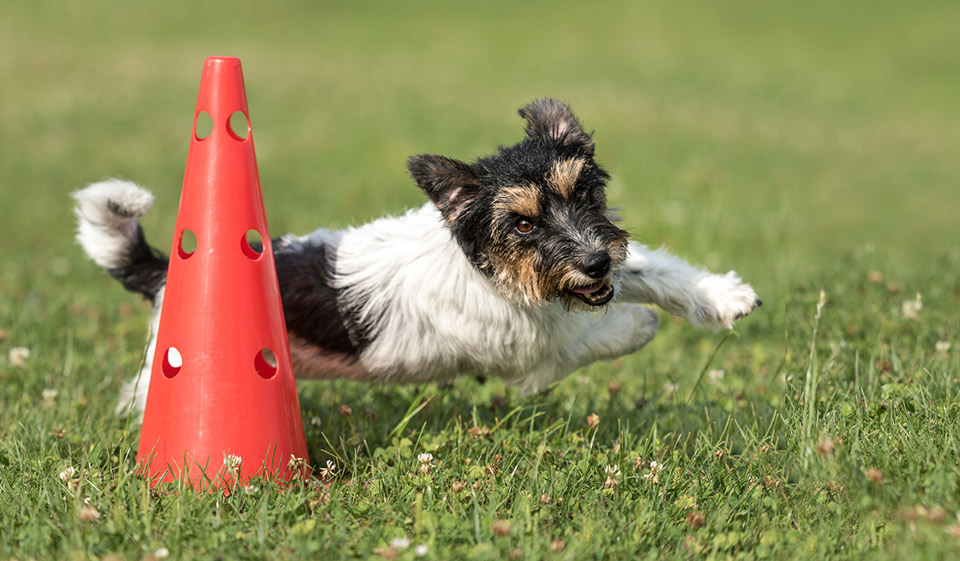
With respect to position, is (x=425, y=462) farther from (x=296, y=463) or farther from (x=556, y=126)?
(x=556, y=126)

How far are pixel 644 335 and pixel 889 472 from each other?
1729 mm

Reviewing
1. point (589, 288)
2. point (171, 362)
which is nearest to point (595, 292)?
point (589, 288)

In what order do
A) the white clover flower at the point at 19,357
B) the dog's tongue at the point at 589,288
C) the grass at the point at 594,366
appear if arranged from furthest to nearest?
1. the white clover flower at the point at 19,357
2. the dog's tongue at the point at 589,288
3. the grass at the point at 594,366

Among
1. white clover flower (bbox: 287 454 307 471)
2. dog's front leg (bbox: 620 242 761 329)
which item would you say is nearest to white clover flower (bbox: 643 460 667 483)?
dog's front leg (bbox: 620 242 761 329)

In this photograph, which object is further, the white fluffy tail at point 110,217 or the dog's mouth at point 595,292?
the white fluffy tail at point 110,217

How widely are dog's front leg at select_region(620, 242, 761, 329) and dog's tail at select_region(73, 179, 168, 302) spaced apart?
8.03 feet

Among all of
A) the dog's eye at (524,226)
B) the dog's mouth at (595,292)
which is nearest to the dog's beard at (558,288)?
the dog's mouth at (595,292)

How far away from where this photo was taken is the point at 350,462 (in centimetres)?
412

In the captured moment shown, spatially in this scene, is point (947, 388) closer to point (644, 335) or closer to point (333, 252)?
point (644, 335)

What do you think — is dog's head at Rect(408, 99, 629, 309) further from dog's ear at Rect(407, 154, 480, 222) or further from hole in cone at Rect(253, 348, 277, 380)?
hole in cone at Rect(253, 348, 277, 380)

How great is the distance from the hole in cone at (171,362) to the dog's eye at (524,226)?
154cm

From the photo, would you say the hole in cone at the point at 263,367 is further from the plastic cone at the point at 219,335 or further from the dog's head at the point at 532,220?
the dog's head at the point at 532,220

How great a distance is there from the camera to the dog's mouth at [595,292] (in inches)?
162

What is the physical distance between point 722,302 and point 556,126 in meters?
1.18
